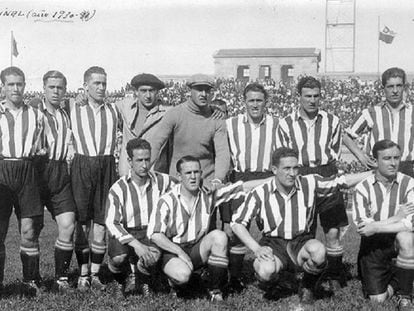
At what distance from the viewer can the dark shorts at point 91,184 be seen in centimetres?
468

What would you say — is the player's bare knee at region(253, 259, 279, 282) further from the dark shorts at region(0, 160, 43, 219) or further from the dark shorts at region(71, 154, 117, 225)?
the dark shorts at region(0, 160, 43, 219)

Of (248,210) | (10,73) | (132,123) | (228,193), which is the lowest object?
(248,210)

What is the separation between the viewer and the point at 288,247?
4234 millimetres

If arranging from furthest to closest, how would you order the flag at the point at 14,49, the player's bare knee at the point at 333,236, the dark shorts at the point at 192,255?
the flag at the point at 14,49
the player's bare knee at the point at 333,236
the dark shorts at the point at 192,255

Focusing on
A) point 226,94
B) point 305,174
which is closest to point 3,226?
point 305,174

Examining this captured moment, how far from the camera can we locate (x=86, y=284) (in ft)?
15.1

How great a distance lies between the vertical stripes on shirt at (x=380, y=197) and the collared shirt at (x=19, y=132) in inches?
99.2

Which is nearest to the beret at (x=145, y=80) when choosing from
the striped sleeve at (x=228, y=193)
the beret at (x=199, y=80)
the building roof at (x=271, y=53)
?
the beret at (x=199, y=80)

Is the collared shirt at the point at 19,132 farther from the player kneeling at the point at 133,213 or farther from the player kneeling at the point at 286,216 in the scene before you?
the player kneeling at the point at 286,216

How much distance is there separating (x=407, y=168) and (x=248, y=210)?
1.44 metres

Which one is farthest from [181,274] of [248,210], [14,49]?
[14,49]

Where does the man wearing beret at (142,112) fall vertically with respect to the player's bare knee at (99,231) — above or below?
above

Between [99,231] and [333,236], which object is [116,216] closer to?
[99,231]

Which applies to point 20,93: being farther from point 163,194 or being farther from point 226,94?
point 226,94
